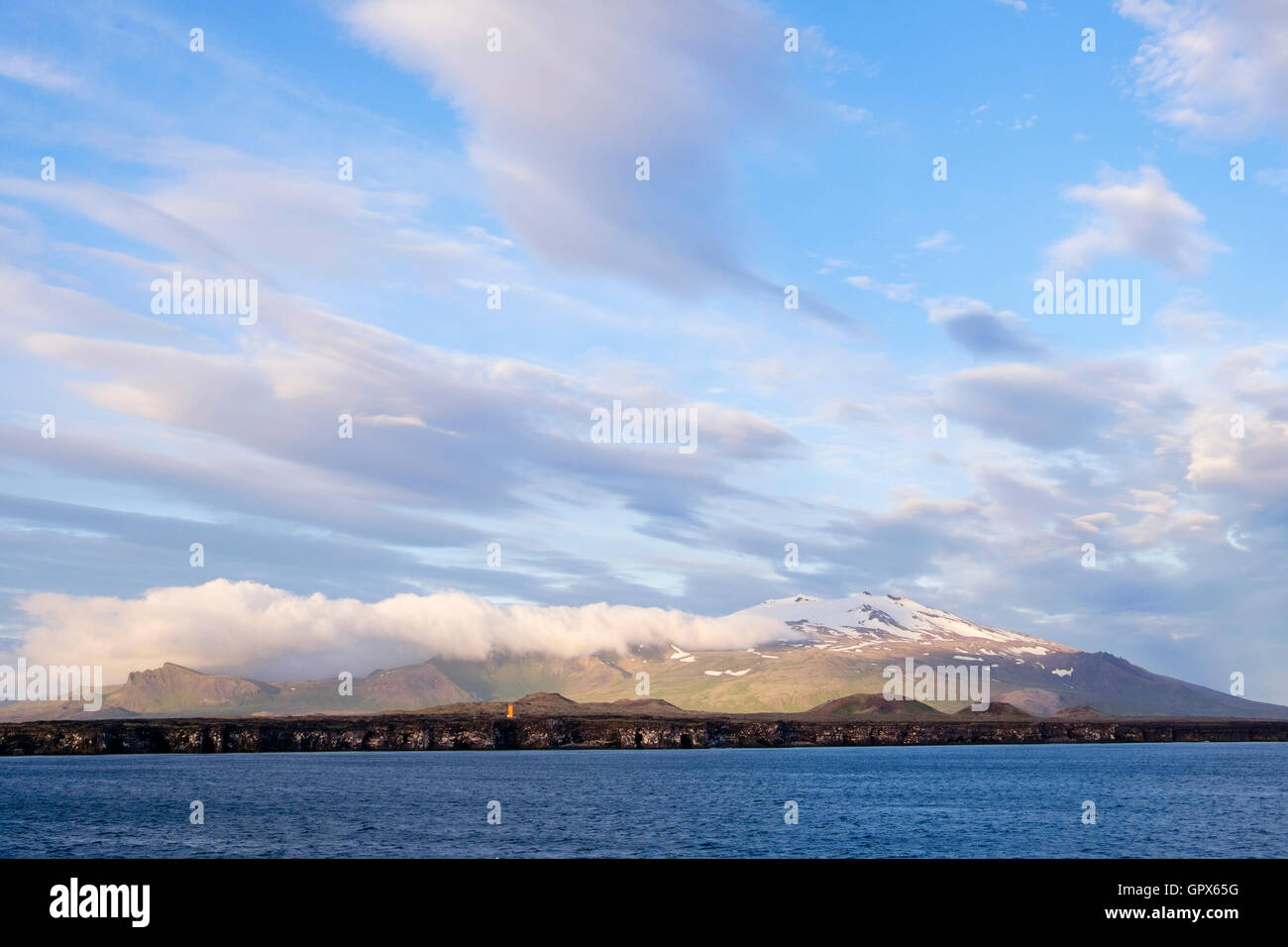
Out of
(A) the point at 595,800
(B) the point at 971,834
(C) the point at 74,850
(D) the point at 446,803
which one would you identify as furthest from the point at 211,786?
(B) the point at 971,834

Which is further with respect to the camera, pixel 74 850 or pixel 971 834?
pixel 971 834
